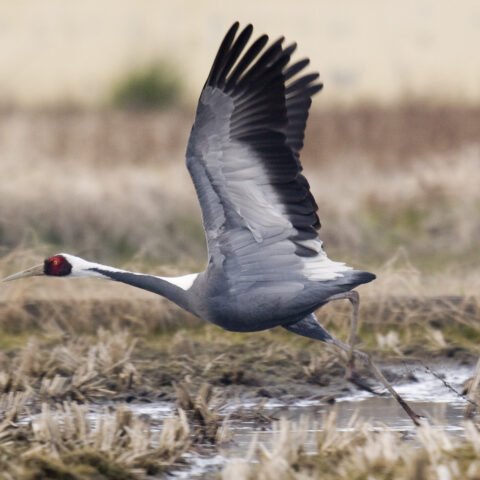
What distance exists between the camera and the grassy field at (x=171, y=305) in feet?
20.7

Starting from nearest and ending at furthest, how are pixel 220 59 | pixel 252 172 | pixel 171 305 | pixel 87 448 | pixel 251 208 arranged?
pixel 87 448 < pixel 220 59 < pixel 252 172 < pixel 251 208 < pixel 171 305

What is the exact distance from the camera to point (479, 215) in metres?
13.6

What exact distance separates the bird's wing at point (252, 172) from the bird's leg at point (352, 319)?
Result: 1.22 ft

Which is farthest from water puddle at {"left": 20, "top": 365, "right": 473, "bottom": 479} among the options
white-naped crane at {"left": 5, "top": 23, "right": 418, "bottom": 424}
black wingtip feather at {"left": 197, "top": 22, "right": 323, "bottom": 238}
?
black wingtip feather at {"left": 197, "top": 22, "right": 323, "bottom": 238}

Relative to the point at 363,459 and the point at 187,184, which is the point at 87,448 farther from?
the point at 187,184

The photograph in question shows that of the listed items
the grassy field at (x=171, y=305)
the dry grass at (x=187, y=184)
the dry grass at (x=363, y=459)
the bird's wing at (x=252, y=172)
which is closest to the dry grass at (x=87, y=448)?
the grassy field at (x=171, y=305)

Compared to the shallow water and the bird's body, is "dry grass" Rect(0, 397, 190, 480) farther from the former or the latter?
the bird's body

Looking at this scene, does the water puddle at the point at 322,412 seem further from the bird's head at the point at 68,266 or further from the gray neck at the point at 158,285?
the bird's head at the point at 68,266

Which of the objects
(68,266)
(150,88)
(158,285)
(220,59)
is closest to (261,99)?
(220,59)

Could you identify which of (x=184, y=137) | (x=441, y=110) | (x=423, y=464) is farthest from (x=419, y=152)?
(x=423, y=464)

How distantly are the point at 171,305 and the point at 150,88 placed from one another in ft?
33.1

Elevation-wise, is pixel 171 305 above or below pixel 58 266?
below

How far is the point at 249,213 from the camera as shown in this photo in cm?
703

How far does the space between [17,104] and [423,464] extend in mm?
13435
